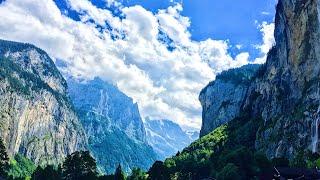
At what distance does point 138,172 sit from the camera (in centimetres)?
19875

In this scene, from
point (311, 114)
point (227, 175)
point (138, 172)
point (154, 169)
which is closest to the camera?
point (227, 175)

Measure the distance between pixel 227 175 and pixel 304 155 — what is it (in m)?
36.8

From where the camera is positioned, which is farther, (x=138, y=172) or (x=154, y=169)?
(x=138, y=172)

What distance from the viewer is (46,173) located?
153750mm

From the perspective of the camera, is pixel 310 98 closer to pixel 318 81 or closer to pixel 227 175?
pixel 318 81

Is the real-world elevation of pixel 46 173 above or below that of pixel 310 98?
below

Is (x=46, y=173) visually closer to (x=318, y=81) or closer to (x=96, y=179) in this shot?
(x=96, y=179)

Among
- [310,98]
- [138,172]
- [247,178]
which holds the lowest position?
[247,178]

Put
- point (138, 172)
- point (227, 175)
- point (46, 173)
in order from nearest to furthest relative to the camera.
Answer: point (227, 175) → point (46, 173) → point (138, 172)

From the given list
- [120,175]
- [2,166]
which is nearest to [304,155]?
[120,175]

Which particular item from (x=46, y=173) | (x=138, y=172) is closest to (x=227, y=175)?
(x=46, y=173)

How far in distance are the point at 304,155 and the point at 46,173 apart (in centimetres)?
7587

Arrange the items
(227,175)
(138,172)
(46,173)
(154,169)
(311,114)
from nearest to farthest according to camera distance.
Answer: (227,175)
(46,173)
(154,169)
(311,114)
(138,172)

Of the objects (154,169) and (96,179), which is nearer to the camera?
(96,179)
